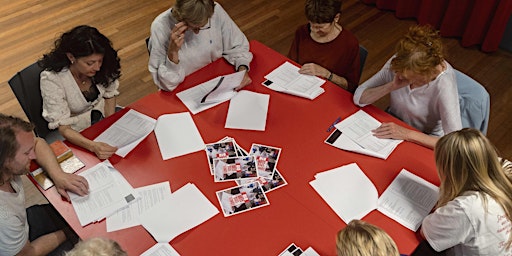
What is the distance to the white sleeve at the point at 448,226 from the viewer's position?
1895 millimetres

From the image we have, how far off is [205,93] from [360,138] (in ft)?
3.23

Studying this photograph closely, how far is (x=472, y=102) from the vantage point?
2.51m

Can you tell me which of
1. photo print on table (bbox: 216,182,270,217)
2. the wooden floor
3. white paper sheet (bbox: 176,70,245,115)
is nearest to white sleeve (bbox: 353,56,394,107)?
white paper sheet (bbox: 176,70,245,115)

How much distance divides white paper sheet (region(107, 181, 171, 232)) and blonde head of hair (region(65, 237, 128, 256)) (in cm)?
36

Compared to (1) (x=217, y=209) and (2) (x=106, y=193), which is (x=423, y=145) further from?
(2) (x=106, y=193)

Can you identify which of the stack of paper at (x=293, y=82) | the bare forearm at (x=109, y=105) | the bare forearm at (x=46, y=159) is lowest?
the bare forearm at (x=109, y=105)

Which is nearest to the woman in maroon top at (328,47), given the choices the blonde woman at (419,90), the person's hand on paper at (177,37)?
the blonde woman at (419,90)

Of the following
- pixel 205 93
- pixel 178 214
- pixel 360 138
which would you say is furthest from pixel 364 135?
pixel 178 214

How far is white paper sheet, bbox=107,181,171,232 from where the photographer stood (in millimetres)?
2061

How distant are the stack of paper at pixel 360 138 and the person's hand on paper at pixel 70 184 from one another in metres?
1.29

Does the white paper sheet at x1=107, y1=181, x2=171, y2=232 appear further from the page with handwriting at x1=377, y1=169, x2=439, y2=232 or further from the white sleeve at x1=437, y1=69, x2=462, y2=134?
the white sleeve at x1=437, y1=69, x2=462, y2=134

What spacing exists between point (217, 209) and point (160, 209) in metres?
0.27

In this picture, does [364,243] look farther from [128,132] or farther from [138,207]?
[128,132]

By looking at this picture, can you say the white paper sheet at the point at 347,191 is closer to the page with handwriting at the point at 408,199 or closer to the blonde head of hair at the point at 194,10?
the page with handwriting at the point at 408,199
